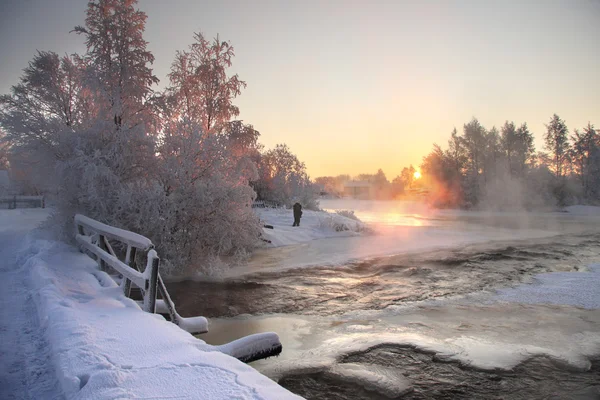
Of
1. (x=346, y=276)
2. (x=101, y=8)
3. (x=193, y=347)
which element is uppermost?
(x=101, y=8)

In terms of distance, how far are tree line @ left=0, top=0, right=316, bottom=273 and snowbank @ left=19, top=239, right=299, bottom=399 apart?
4.84m

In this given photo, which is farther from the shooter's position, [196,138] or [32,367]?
[196,138]

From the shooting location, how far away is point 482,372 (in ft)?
16.0

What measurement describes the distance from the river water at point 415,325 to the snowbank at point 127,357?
1565 mm

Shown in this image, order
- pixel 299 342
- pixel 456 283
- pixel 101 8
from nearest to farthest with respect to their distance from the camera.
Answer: pixel 299 342 → pixel 456 283 → pixel 101 8

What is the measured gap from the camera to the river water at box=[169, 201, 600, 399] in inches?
183

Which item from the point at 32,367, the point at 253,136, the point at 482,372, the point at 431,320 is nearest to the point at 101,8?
the point at 253,136

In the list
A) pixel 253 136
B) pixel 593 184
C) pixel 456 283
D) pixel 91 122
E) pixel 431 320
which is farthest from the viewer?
pixel 593 184

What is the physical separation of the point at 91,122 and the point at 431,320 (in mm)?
11504

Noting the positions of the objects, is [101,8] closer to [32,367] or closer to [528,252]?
[32,367]

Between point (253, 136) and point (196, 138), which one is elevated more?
point (253, 136)

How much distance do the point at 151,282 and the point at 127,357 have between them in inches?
62.0

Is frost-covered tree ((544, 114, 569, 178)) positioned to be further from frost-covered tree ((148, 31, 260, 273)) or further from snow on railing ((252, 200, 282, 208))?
frost-covered tree ((148, 31, 260, 273))

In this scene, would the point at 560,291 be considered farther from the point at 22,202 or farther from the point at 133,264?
the point at 22,202
